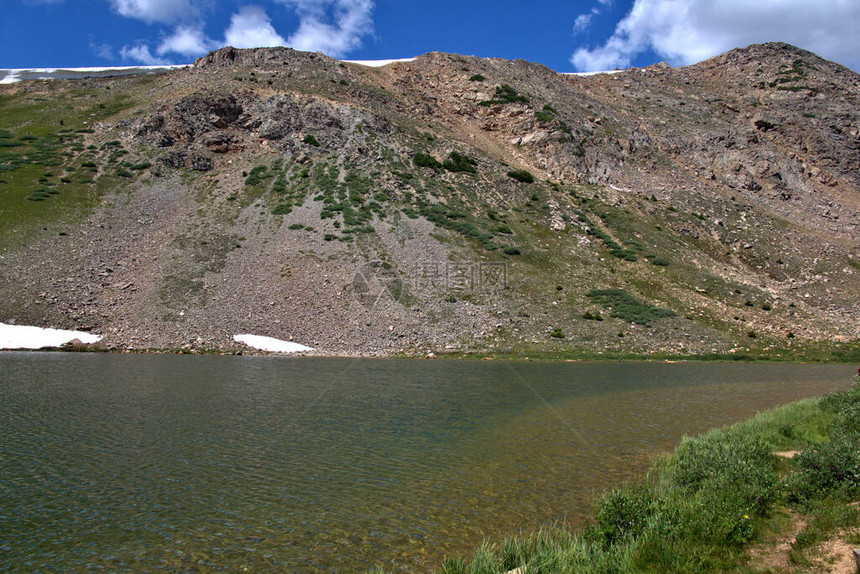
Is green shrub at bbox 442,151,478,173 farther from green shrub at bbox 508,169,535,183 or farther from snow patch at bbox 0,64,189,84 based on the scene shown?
snow patch at bbox 0,64,189,84

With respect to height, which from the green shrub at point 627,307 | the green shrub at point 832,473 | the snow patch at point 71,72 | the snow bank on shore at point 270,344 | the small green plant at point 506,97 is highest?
the snow patch at point 71,72

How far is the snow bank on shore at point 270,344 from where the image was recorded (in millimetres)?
35719

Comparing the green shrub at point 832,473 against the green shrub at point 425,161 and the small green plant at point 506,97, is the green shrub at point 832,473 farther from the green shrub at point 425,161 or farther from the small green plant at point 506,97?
the small green plant at point 506,97

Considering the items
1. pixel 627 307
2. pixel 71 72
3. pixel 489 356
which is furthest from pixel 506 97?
pixel 71 72

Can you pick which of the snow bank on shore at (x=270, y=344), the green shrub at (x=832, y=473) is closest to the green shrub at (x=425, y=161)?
the snow bank on shore at (x=270, y=344)

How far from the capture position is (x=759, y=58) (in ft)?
321

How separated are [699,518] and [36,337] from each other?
41.2 metres

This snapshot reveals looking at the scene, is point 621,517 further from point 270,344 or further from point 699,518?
point 270,344

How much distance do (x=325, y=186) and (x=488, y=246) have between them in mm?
19947

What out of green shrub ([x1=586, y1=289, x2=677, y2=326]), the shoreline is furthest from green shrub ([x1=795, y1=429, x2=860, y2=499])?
green shrub ([x1=586, y1=289, x2=677, y2=326])

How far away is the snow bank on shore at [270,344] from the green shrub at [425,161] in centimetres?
3284

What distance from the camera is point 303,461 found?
11695 mm

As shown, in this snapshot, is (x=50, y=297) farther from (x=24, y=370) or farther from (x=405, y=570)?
(x=405, y=570)

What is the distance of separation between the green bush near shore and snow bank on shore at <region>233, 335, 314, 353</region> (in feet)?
95.2
